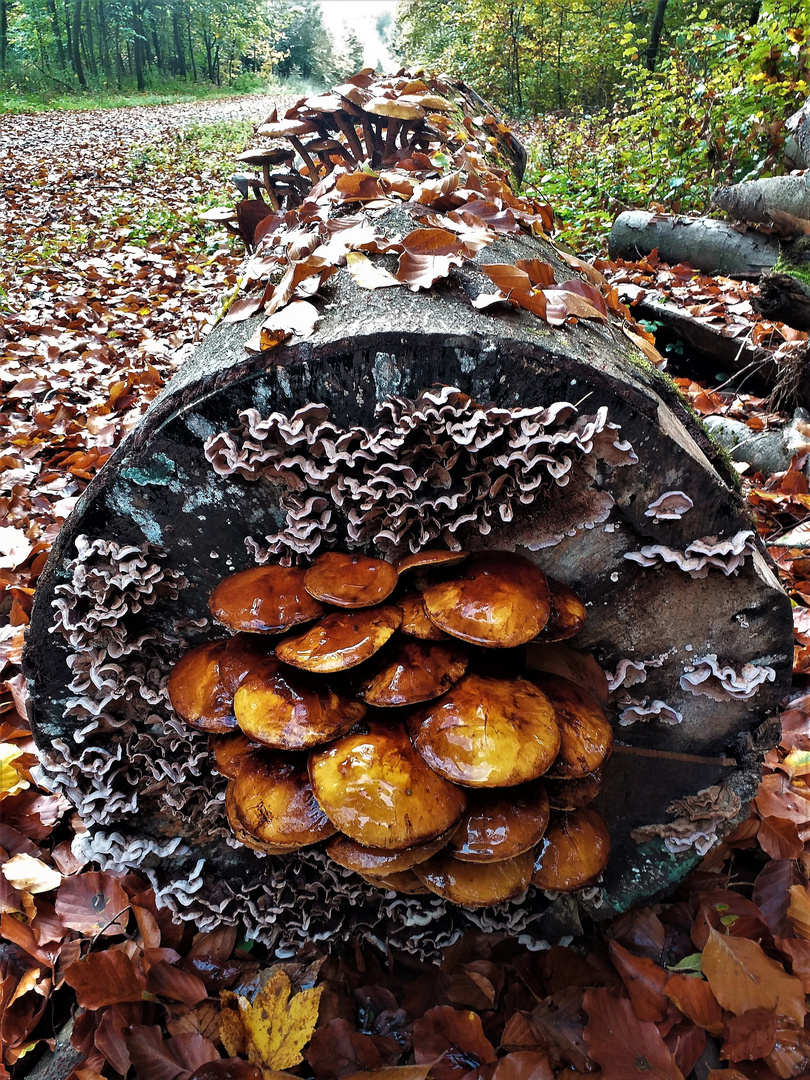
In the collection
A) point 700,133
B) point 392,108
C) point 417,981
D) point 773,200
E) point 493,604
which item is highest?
point 700,133

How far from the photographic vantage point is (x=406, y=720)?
149 cm

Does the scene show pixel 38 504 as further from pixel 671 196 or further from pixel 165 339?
pixel 671 196

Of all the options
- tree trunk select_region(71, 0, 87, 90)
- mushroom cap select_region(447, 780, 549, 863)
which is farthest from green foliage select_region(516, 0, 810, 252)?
tree trunk select_region(71, 0, 87, 90)

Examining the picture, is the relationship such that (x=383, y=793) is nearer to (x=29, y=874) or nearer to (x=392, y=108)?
(x=29, y=874)

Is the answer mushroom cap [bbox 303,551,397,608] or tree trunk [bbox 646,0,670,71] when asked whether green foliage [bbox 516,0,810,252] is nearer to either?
tree trunk [bbox 646,0,670,71]

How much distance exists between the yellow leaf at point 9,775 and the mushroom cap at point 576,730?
2.03 m

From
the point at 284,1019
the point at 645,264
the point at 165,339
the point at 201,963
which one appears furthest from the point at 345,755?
the point at 645,264

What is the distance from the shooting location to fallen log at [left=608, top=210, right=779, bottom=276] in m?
6.39

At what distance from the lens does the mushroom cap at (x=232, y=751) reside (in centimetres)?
157

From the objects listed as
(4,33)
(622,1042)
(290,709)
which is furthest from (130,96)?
(622,1042)

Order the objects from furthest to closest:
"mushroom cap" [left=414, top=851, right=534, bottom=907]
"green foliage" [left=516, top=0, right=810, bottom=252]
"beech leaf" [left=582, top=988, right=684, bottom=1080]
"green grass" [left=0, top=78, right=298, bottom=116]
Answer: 1. "green grass" [left=0, top=78, right=298, bottom=116]
2. "green foliage" [left=516, top=0, right=810, bottom=252]
3. "beech leaf" [left=582, top=988, right=684, bottom=1080]
4. "mushroom cap" [left=414, top=851, right=534, bottom=907]

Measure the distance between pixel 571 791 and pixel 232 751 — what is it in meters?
0.88

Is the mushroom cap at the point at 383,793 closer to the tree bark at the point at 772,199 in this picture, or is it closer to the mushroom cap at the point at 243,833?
the mushroom cap at the point at 243,833

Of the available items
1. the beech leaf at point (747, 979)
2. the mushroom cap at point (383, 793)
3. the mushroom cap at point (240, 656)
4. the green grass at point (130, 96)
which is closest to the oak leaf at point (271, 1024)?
the mushroom cap at point (383, 793)
